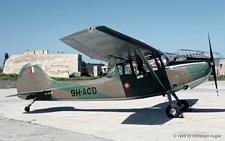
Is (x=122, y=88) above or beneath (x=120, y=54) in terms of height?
beneath

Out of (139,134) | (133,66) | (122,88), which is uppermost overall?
(133,66)

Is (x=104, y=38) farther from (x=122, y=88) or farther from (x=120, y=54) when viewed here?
(x=122, y=88)

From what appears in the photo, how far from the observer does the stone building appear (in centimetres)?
5992

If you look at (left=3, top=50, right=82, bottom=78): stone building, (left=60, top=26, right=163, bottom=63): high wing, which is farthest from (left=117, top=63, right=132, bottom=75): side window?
(left=3, top=50, right=82, bottom=78): stone building

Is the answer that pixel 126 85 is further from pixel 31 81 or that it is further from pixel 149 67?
pixel 31 81

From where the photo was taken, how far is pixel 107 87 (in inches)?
463

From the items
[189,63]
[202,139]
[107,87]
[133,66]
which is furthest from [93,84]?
[202,139]

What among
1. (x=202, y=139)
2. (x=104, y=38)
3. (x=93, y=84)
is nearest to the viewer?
(x=202, y=139)

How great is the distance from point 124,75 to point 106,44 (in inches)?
103

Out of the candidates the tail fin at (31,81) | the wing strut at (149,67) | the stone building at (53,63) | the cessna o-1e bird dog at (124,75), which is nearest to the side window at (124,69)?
the cessna o-1e bird dog at (124,75)

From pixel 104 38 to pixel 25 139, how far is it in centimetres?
346

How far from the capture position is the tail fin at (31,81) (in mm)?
12758

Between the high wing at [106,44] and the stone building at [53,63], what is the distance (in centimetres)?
4858

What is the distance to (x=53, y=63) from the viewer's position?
60938 mm
